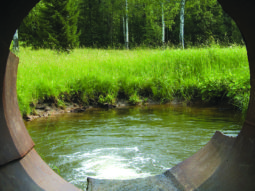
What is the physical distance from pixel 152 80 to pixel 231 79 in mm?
2476

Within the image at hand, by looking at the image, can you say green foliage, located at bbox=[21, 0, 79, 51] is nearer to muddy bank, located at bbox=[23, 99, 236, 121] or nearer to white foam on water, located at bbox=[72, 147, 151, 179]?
muddy bank, located at bbox=[23, 99, 236, 121]

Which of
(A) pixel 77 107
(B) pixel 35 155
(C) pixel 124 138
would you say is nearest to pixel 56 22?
(A) pixel 77 107

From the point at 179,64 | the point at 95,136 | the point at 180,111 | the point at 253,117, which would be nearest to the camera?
the point at 253,117

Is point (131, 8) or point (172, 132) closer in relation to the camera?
point (172, 132)

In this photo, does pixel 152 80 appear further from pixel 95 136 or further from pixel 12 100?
pixel 12 100

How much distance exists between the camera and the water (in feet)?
11.1

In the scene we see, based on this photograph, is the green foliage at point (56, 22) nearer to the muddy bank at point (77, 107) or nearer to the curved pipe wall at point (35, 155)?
the muddy bank at point (77, 107)

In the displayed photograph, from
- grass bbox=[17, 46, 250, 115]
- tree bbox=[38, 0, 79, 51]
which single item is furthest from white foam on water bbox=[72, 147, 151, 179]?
tree bbox=[38, 0, 79, 51]

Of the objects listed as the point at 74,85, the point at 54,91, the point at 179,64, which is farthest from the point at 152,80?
the point at 54,91

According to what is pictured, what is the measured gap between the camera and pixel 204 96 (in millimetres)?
7988

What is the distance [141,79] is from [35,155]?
269 inches

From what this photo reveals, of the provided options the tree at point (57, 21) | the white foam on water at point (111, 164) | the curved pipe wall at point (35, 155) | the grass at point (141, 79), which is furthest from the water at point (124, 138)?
the tree at point (57, 21)

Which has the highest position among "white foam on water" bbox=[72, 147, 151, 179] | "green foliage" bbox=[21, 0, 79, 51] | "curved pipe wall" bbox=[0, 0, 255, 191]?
"green foliage" bbox=[21, 0, 79, 51]

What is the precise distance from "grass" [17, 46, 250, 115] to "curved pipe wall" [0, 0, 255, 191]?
15.5ft
